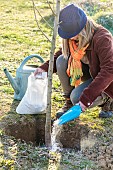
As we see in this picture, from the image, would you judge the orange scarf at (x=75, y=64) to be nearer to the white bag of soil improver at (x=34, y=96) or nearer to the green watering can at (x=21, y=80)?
the white bag of soil improver at (x=34, y=96)

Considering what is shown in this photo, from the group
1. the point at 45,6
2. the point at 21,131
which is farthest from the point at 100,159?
the point at 45,6

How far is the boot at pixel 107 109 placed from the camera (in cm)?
405

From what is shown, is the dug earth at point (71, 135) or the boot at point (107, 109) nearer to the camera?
the dug earth at point (71, 135)

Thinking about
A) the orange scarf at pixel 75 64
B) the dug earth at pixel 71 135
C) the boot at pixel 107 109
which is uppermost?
the orange scarf at pixel 75 64

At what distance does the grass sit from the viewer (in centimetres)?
336

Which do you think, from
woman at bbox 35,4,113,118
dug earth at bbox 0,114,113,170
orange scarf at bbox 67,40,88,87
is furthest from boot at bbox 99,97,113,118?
orange scarf at bbox 67,40,88,87

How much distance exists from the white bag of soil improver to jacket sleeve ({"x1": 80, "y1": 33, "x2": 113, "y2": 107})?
0.65 metres

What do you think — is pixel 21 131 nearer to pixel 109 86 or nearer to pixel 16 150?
pixel 16 150

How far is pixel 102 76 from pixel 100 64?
138mm

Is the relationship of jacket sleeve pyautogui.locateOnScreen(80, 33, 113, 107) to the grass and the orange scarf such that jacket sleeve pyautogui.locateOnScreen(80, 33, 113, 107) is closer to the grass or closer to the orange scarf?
the orange scarf

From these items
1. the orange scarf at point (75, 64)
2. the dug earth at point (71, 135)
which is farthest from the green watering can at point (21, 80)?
the orange scarf at point (75, 64)

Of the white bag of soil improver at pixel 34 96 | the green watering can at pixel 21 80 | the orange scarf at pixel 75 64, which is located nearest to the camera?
the orange scarf at pixel 75 64

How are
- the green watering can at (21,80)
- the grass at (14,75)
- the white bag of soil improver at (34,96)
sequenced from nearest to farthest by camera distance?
the grass at (14,75) → the white bag of soil improver at (34,96) → the green watering can at (21,80)

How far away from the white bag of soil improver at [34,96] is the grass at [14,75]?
0.27ft
